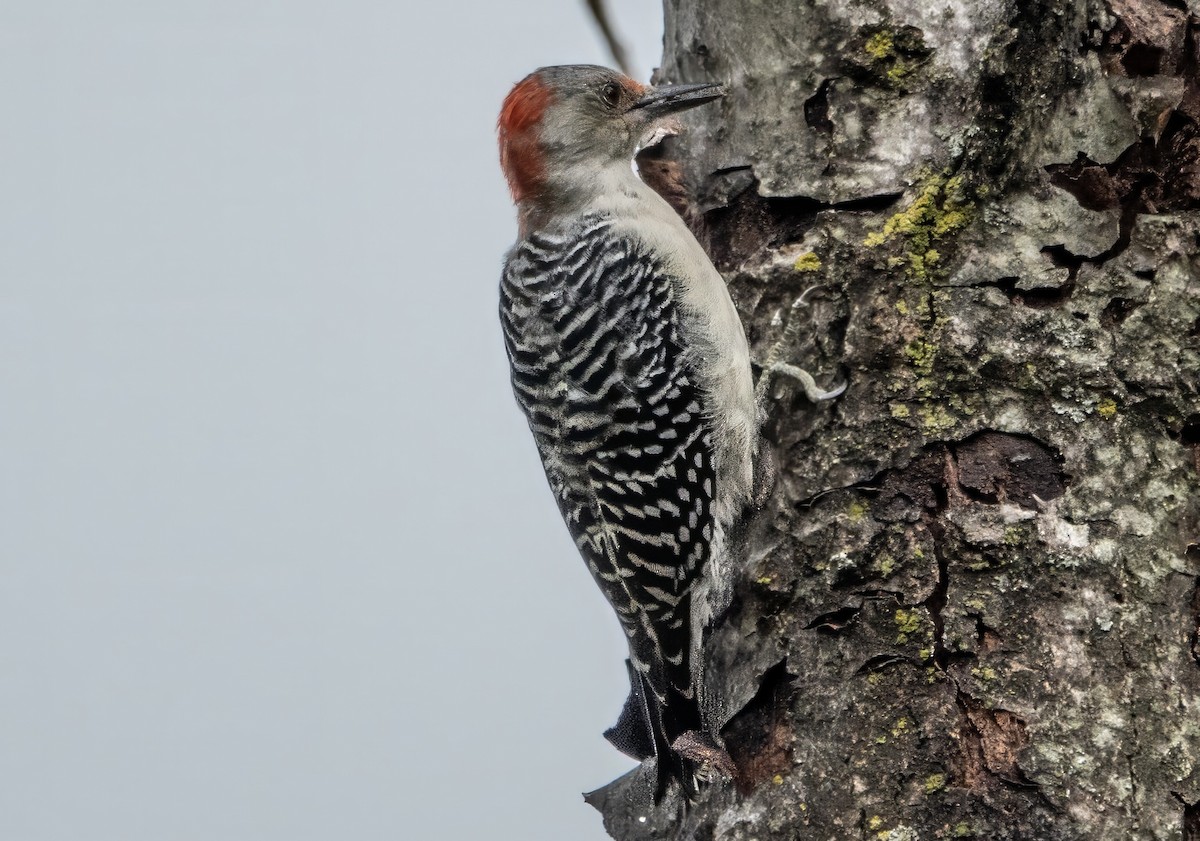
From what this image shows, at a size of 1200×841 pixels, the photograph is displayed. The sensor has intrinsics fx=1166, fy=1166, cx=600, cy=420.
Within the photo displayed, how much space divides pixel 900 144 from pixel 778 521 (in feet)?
3.50

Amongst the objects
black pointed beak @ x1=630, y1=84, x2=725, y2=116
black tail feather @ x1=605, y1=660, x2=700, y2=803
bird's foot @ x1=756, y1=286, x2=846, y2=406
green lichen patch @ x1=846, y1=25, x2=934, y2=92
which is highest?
black pointed beak @ x1=630, y1=84, x2=725, y2=116

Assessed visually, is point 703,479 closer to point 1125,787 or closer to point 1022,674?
point 1022,674

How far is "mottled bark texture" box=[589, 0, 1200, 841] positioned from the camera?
8.27 ft

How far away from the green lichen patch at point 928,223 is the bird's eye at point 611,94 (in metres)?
1.31

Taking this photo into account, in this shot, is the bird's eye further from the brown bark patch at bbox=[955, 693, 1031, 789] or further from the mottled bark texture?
the brown bark patch at bbox=[955, 693, 1031, 789]

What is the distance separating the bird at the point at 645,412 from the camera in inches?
133

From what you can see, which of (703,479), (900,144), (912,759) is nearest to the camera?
(912,759)

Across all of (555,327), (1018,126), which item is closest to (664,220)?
(555,327)

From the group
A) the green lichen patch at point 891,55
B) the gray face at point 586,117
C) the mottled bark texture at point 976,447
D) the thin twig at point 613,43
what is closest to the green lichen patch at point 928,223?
the mottled bark texture at point 976,447

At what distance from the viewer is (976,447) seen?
9.19 feet

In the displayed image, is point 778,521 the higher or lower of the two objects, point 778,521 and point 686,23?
the lower

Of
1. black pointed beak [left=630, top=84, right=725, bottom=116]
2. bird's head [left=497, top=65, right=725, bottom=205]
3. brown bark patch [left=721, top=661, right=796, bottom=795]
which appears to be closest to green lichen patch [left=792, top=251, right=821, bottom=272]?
black pointed beak [left=630, top=84, right=725, bottom=116]

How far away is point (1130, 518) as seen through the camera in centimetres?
262

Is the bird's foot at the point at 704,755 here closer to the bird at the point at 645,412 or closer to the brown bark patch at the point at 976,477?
the bird at the point at 645,412
